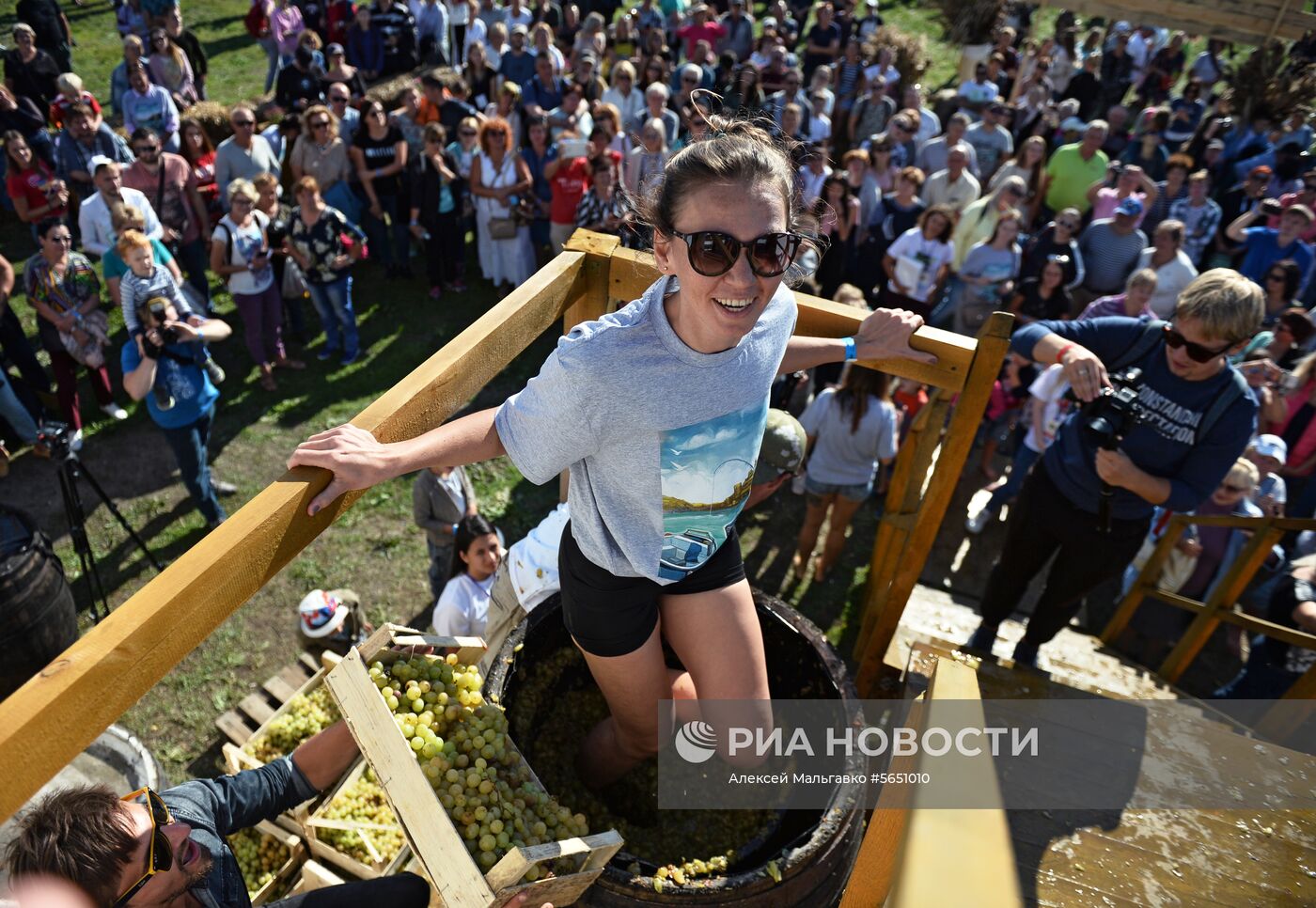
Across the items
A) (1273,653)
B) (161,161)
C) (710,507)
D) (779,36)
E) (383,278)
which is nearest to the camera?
(710,507)

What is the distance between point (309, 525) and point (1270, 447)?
625cm

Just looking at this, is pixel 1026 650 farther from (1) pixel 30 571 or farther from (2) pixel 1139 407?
(1) pixel 30 571

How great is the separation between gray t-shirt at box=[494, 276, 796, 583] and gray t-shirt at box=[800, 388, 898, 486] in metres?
3.33

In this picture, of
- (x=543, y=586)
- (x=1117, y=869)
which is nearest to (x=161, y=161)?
(x=543, y=586)

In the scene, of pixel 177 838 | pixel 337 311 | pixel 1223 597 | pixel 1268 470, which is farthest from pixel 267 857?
pixel 1268 470

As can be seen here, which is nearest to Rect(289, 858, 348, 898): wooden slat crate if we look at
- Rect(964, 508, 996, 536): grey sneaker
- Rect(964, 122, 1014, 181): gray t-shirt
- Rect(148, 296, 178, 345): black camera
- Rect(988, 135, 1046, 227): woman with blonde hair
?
Rect(148, 296, 178, 345): black camera

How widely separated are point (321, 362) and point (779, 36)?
9873mm

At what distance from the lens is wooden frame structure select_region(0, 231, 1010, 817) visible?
1.45 meters

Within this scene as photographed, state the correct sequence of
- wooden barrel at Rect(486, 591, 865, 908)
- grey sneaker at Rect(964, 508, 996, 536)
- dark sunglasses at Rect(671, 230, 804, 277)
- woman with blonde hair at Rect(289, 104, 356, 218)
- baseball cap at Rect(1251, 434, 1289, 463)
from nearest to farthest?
dark sunglasses at Rect(671, 230, 804, 277) < wooden barrel at Rect(486, 591, 865, 908) < baseball cap at Rect(1251, 434, 1289, 463) < grey sneaker at Rect(964, 508, 996, 536) < woman with blonde hair at Rect(289, 104, 356, 218)

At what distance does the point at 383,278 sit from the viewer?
10.2 m

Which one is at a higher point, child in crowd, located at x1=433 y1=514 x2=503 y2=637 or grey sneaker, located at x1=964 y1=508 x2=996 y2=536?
child in crowd, located at x1=433 y1=514 x2=503 y2=637

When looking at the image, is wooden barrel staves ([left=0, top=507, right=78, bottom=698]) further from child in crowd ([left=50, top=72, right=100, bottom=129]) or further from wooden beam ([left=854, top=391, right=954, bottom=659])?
A: child in crowd ([left=50, top=72, right=100, bottom=129])

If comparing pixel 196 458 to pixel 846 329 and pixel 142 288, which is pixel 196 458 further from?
pixel 846 329

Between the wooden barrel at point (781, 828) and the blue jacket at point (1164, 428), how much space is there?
5.23ft
